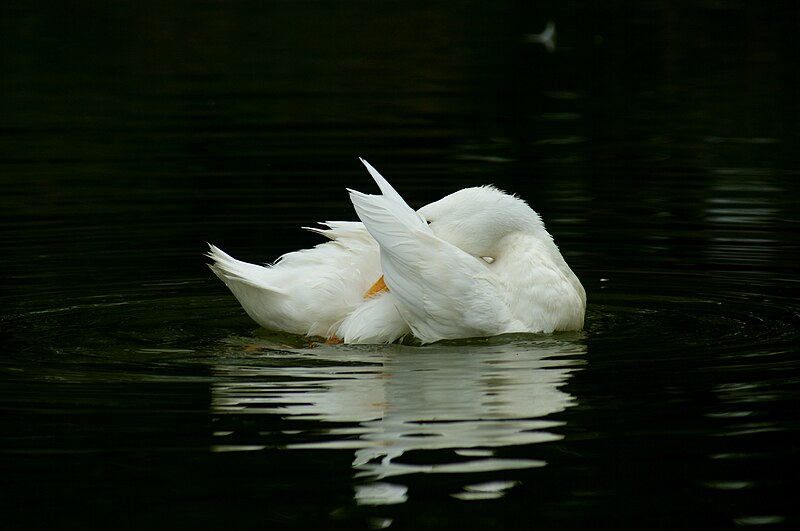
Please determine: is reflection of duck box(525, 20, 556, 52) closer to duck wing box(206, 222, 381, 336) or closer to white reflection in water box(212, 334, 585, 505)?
duck wing box(206, 222, 381, 336)

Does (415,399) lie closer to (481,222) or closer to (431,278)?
(431,278)

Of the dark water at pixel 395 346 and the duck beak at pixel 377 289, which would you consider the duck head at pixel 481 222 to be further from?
the dark water at pixel 395 346

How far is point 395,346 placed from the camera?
7848mm

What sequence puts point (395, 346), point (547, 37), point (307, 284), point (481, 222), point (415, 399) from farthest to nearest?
point (547, 37), point (481, 222), point (307, 284), point (395, 346), point (415, 399)

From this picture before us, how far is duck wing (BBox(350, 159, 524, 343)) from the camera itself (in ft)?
24.5

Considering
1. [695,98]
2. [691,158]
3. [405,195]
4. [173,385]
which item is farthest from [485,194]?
[695,98]

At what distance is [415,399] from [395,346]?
4.35 ft

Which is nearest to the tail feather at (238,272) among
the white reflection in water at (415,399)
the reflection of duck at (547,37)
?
the white reflection in water at (415,399)

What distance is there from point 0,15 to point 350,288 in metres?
19.8

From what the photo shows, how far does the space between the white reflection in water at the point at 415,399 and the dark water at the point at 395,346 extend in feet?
0.08

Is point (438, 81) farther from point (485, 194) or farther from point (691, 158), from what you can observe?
point (485, 194)

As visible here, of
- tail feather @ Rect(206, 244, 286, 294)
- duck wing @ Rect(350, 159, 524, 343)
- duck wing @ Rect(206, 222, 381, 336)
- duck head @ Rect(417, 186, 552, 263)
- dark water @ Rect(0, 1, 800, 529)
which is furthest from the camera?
duck head @ Rect(417, 186, 552, 263)

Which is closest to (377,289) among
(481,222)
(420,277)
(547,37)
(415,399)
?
(420,277)

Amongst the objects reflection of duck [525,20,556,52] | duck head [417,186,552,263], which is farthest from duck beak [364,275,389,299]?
reflection of duck [525,20,556,52]
